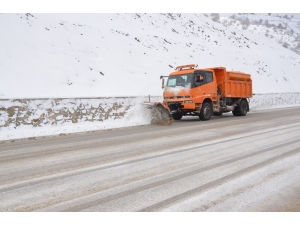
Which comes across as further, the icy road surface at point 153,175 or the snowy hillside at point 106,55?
the snowy hillside at point 106,55

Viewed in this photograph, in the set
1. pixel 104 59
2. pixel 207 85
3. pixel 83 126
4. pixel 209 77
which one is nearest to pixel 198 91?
pixel 207 85

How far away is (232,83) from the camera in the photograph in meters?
16.0

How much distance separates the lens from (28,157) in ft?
21.3

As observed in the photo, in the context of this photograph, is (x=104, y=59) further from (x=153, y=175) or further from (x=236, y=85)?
(x=153, y=175)

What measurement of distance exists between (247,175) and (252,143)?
2.93 m

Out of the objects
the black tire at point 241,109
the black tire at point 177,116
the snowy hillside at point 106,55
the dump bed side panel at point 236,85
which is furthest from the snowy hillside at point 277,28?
the black tire at point 177,116

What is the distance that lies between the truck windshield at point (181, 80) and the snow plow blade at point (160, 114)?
1707mm

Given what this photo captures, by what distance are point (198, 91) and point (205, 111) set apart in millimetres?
1066

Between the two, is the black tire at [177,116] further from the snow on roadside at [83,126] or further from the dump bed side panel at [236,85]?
the dump bed side panel at [236,85]

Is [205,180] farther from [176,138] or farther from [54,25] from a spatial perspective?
[54,25]

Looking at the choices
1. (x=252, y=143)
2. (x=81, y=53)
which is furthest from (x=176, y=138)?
(x=81, y=53)

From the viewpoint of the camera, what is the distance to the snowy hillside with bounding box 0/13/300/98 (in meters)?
19.6

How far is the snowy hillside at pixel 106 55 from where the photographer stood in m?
19.6

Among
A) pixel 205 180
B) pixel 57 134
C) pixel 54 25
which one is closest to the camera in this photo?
pixel 205 180
